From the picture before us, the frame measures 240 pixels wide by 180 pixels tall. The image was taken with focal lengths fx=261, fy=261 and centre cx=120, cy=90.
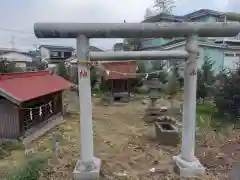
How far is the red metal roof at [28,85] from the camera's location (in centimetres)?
823

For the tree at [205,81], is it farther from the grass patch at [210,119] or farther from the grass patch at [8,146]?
the grass patch at [8,146]

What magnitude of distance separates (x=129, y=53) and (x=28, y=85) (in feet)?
17.9

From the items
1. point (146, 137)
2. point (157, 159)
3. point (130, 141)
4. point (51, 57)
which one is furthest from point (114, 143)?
point (51, 57)

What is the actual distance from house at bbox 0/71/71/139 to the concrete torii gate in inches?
130

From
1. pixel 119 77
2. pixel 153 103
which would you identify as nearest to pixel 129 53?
pixel 153 103

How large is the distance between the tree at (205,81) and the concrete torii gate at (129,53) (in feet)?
28.4

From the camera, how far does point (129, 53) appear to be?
5.71m

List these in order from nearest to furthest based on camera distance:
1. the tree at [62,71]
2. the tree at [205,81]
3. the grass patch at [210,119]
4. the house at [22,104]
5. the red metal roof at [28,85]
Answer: the red metal roof at [28,85], the house at [22,104], the grass patch at [210,119], the tree at [205,81], the tree at [62,71]

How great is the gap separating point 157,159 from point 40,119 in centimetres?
508

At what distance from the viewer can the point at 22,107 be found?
8641mm

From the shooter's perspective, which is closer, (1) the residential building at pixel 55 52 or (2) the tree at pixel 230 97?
(2) the tree at pixel 230 97

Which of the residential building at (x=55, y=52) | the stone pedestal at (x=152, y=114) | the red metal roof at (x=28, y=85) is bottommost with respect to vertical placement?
the stone pedestal at (x=152, y=114)

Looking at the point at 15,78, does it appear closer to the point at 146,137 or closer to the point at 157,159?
the point at 146,137

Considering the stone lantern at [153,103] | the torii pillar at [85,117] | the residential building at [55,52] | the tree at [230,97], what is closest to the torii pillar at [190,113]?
the torii pillar at [85,117]
